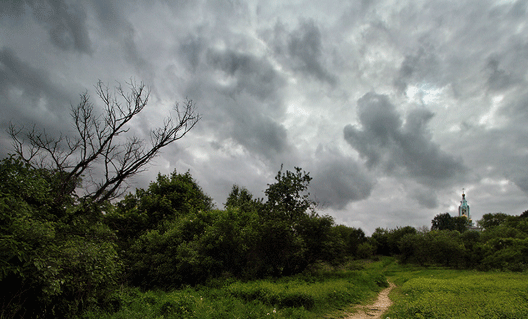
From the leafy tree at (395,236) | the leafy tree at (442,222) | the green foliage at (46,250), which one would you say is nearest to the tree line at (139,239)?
the green foliage at (46,250)

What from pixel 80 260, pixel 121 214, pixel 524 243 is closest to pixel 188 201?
pixel 121 214

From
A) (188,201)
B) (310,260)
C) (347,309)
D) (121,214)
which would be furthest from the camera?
(188,201)

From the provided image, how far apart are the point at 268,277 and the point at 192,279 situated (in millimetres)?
5217

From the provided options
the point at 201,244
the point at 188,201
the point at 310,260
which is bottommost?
the point at 310,260

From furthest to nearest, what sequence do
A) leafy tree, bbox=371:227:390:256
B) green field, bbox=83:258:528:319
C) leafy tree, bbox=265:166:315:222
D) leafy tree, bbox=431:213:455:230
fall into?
leafy tree, bbox=431:213:455:230, leafy tree, bbox=371:227:390:256, leafy tree, bbox=265:166:315:222, green field, bbox=83:258:528:319

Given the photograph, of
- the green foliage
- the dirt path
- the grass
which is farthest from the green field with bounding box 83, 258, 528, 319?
the green foliage

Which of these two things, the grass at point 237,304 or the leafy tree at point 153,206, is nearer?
the grass at point 237,304

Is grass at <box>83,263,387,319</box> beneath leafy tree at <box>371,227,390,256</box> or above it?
beneath

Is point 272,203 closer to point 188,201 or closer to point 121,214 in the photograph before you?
point 188,201

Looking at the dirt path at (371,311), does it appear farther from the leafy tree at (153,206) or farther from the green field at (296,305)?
the leafy tree at (153,206)

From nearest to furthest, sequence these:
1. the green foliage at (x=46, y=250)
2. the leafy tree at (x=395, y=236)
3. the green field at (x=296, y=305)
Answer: the green foliage at (x=46, y=250), the green field at (x=296, y=305), the leafy tree at (x=395, y=236)

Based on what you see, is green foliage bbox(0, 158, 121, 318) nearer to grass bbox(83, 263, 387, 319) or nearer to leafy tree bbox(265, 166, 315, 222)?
grass bbox(83, 263, 387, 319)

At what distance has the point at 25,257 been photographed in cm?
711

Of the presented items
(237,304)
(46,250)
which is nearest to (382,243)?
(237,304)
